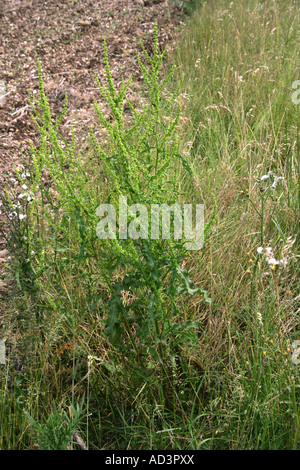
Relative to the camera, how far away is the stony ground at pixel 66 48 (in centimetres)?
359

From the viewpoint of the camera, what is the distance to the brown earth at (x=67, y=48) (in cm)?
359

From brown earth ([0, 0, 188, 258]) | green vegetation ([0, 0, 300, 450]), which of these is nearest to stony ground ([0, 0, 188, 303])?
brown earth ([0, 0, 188, 258])

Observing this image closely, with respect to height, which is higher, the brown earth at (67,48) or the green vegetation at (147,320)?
the brown earth at (67,48)

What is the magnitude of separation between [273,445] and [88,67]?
3741 millimetres

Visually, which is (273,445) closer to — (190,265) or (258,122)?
(190,265)

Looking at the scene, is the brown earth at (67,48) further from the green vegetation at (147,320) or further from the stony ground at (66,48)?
the green vegetation at (147,320)

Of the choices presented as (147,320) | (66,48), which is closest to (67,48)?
(66,48)

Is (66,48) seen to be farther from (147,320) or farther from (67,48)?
(147,320)

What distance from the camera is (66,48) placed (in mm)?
4523

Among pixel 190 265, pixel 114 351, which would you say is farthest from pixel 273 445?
pixel 190 265

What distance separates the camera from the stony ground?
3.59m

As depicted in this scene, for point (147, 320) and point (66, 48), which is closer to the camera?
point (147, 320)

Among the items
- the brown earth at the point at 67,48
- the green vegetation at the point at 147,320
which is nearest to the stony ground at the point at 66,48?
the brown earth at the point at 67,48

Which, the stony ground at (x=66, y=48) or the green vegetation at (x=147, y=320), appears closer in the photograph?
the green vegetation at (x=147, y=320)
